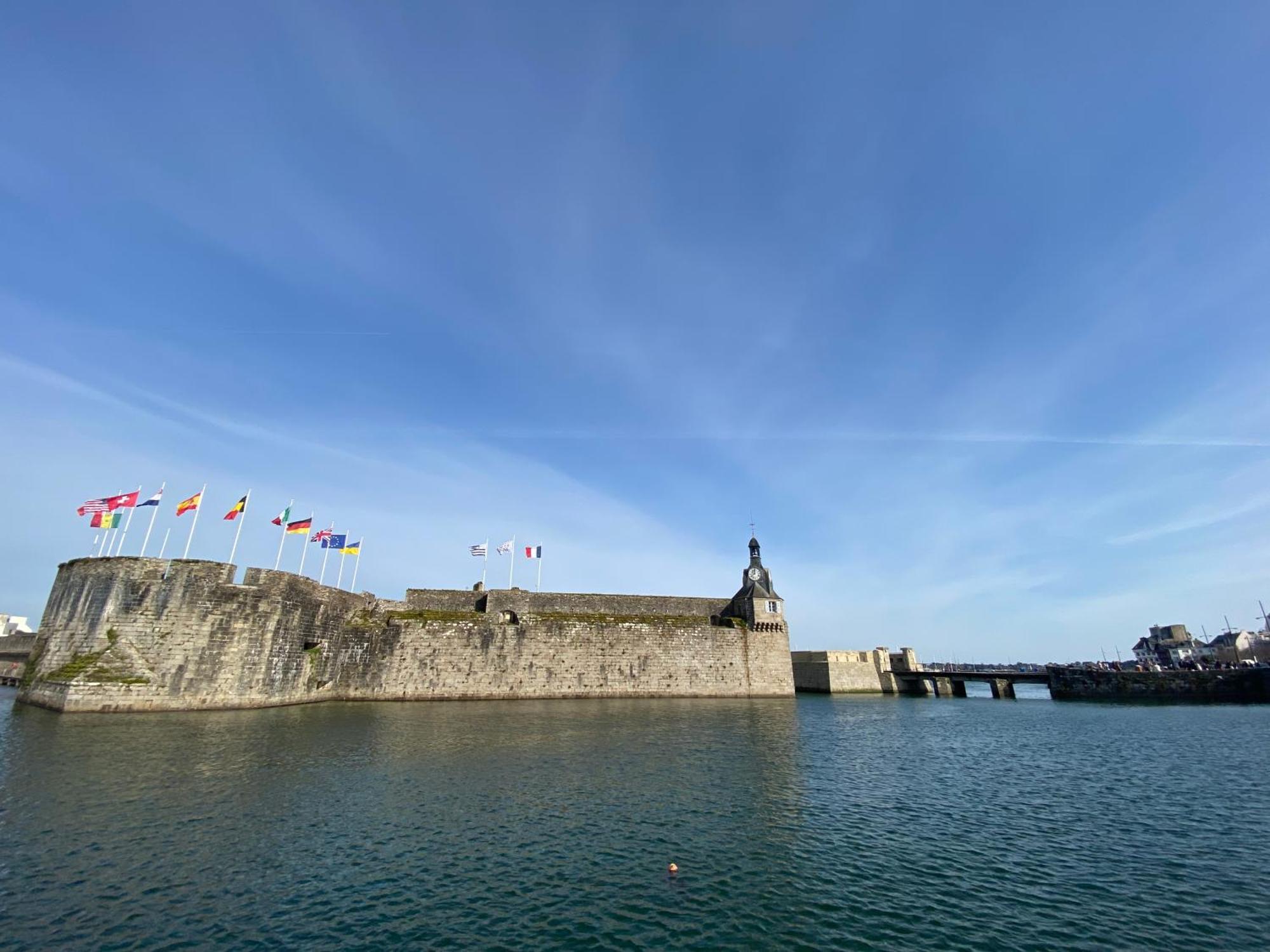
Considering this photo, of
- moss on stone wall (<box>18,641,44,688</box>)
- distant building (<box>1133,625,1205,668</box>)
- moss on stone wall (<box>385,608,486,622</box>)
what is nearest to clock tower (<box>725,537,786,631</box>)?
moss on stone wall (<box>385,608,486,622</box>)

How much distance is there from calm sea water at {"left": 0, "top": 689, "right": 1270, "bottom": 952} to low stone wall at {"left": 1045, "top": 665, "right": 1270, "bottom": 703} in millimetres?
41449

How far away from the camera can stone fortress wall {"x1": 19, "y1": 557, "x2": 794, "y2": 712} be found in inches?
1103

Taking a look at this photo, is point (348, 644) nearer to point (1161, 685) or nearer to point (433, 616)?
point (433, 616)

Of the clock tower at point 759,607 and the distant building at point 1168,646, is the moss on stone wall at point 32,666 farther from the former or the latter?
the distant building at point 1168,646

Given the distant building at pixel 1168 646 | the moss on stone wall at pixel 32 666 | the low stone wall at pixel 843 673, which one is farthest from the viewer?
the distant building at pixel 1168 646

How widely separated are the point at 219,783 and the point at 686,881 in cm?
1354

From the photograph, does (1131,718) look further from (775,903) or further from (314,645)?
(314,645)

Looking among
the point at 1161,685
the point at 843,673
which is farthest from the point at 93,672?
the point at 1161,685

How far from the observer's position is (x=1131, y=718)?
3856cm

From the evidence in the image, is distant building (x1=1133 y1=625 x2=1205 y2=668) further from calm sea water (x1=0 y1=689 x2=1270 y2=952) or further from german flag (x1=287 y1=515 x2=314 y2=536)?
german flag (x1=287 y1=515 x2=314 y2=536)

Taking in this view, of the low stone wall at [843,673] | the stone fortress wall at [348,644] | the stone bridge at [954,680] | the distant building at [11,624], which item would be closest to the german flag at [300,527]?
the stone fortress wall at [348,644]

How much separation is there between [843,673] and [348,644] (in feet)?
174

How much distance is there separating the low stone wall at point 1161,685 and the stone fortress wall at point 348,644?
39.4 metres

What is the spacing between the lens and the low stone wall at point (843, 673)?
64.2 meters
